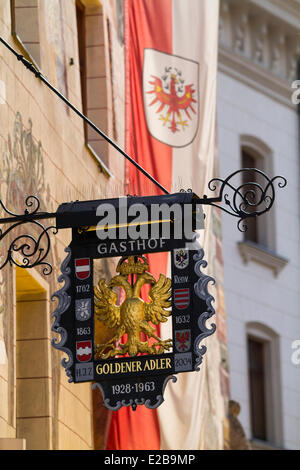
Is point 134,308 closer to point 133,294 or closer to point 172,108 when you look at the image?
point 133,294

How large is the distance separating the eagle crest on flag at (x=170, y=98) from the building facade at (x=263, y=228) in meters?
8.89

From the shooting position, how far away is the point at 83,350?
12.1m

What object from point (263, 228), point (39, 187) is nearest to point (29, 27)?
point (39, 187)

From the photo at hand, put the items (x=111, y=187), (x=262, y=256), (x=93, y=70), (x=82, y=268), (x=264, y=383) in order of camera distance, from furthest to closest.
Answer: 1. (x=262, y=256)
2. (x=264, y=383)
3. (x=93, y=70)
4. (x=111, y=187)
5. (x=82, y=268)

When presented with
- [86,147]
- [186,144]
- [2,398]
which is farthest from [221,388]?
[2,398]

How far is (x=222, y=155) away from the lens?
29328 mm

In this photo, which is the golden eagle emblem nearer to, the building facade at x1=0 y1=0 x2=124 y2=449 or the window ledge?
the building facade at x1=0 y1=0 x2=124 y2=449

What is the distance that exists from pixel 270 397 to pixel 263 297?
1918 mm

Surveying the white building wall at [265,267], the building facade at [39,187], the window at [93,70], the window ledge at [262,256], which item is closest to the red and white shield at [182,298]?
the building facade at [39,187]

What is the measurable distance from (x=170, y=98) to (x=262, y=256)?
1035cm

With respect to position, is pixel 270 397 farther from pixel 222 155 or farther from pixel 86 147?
pixel 86 147

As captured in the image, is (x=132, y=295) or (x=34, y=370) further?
(x=34, y=370)
